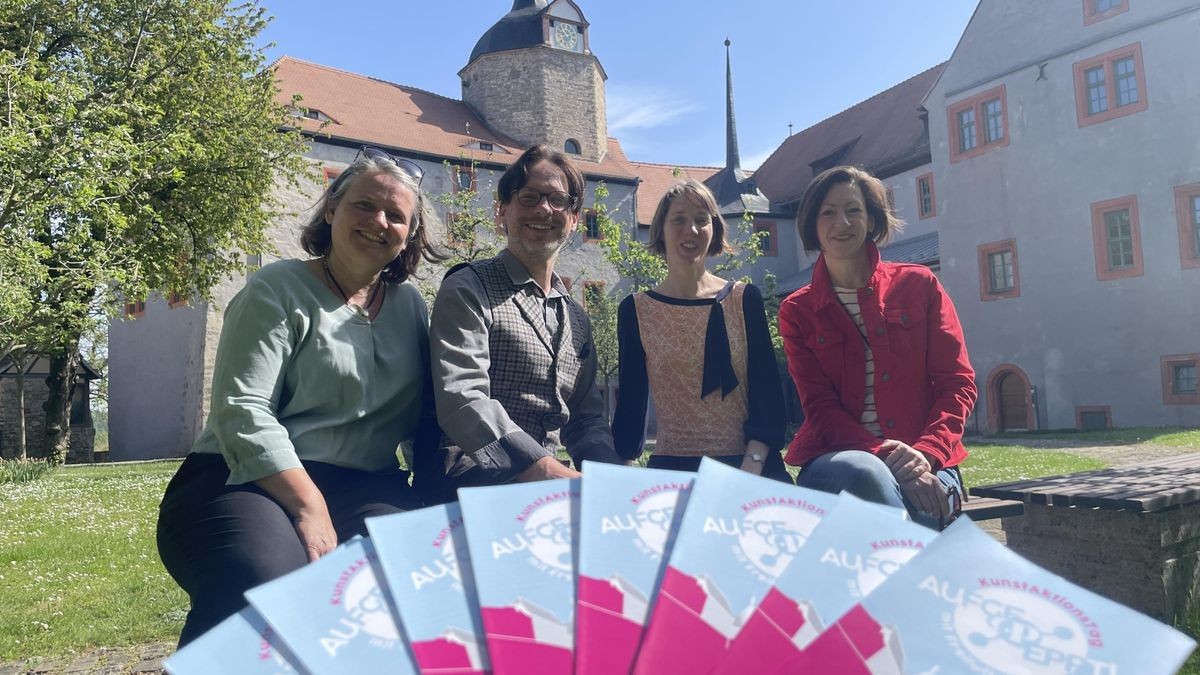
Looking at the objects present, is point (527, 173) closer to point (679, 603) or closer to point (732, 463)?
point (732, 463)

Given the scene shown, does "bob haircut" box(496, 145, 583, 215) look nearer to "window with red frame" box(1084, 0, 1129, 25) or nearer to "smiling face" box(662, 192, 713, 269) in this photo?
"smiling face" box(662, 192, 713, 269)

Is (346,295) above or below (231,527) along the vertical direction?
above

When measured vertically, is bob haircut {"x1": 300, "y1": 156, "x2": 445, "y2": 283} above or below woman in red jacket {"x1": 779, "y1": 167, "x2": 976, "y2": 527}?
above

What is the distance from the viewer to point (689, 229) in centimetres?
371

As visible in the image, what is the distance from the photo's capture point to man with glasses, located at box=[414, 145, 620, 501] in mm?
2492

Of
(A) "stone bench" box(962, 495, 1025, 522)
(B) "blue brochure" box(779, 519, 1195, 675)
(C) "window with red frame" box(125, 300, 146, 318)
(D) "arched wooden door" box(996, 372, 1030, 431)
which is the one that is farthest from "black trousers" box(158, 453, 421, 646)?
(C) "window with red frame" box(125, 300, 146, 318)

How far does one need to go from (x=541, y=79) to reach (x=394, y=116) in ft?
18.7

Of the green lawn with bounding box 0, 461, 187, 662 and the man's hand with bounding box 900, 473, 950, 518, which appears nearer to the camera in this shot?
the man's hand with bounding box 900, 473, 950, 518

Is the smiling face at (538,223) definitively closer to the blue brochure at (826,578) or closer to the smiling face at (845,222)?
the smiling face at (845,222)

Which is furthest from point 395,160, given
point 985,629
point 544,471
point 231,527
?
point 985,629

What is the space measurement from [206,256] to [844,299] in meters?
21.1

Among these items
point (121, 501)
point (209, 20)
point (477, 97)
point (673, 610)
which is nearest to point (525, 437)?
point (673, 610)

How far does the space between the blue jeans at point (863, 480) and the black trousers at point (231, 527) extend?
49.9 inches

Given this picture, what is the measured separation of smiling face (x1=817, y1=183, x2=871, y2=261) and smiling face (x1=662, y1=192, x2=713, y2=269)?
51 centimetres
